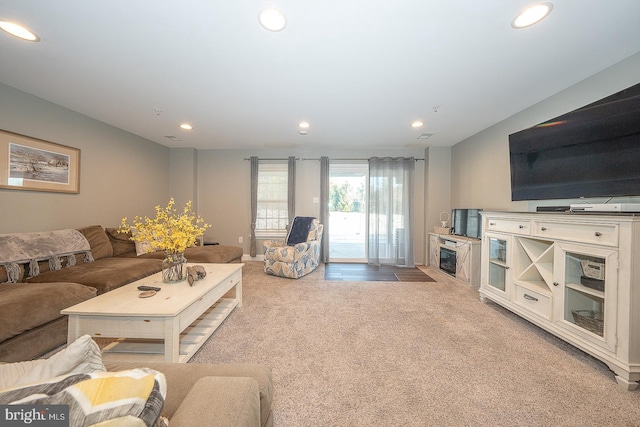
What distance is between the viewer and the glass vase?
83.3 inches

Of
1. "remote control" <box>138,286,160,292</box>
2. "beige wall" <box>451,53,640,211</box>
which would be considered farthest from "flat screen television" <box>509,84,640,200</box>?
"remote control" <box>138,286,160,292</box>

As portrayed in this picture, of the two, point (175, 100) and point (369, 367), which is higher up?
point (175, 100)

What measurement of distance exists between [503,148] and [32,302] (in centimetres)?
520

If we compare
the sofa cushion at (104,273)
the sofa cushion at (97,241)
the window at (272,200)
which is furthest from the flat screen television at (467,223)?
the sofa cushion at (97,241)

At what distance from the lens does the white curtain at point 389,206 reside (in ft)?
15.5

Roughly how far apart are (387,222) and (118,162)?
4.83 m

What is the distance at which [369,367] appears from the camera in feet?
5.63

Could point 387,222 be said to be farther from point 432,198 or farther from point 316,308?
point 316,308

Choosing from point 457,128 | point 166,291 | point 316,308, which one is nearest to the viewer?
point 166,291

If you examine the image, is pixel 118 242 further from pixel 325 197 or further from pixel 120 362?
pixel 325 197

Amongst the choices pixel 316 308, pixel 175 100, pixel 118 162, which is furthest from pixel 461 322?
pixel 118 162

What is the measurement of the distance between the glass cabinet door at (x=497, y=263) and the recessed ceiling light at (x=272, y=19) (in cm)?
297

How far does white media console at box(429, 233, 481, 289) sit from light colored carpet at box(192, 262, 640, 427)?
686 mm

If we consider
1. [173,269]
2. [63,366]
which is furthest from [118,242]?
[63,366]
